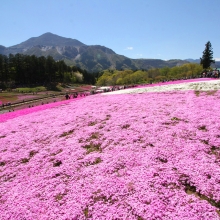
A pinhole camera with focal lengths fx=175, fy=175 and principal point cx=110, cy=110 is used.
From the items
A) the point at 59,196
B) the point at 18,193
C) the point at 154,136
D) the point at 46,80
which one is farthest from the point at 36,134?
the point at 46,80

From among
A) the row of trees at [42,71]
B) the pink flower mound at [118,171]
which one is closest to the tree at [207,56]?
the row of trees at [42,71]

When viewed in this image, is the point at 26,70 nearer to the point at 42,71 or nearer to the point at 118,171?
the point at 42,71

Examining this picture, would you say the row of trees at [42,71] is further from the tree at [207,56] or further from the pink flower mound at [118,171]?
the pink flower mound at [118,171]

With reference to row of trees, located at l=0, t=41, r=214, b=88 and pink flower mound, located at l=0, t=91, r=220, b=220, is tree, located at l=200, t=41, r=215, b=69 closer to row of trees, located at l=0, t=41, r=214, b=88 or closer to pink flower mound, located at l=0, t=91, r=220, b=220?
row of trees, located at l=0, t=41, r=214, b=88

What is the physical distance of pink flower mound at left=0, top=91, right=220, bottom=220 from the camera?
6547 mm

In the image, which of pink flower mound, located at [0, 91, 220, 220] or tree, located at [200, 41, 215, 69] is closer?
pink flower mound, located at [0, 91, 220, 220]

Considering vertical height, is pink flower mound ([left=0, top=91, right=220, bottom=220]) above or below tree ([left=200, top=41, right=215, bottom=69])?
below

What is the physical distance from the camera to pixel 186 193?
23.0ft

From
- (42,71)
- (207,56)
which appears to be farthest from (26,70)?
(207,56)

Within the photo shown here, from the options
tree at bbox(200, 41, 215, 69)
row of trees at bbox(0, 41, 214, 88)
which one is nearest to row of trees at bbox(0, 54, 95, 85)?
row of trees at bbox(0, 41, 214, 88)

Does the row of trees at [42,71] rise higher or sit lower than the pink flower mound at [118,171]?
higher

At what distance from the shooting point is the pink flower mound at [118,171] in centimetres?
655

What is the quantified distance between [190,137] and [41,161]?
383 inches

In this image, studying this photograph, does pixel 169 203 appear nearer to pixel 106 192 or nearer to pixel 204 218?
pixel 204 218
